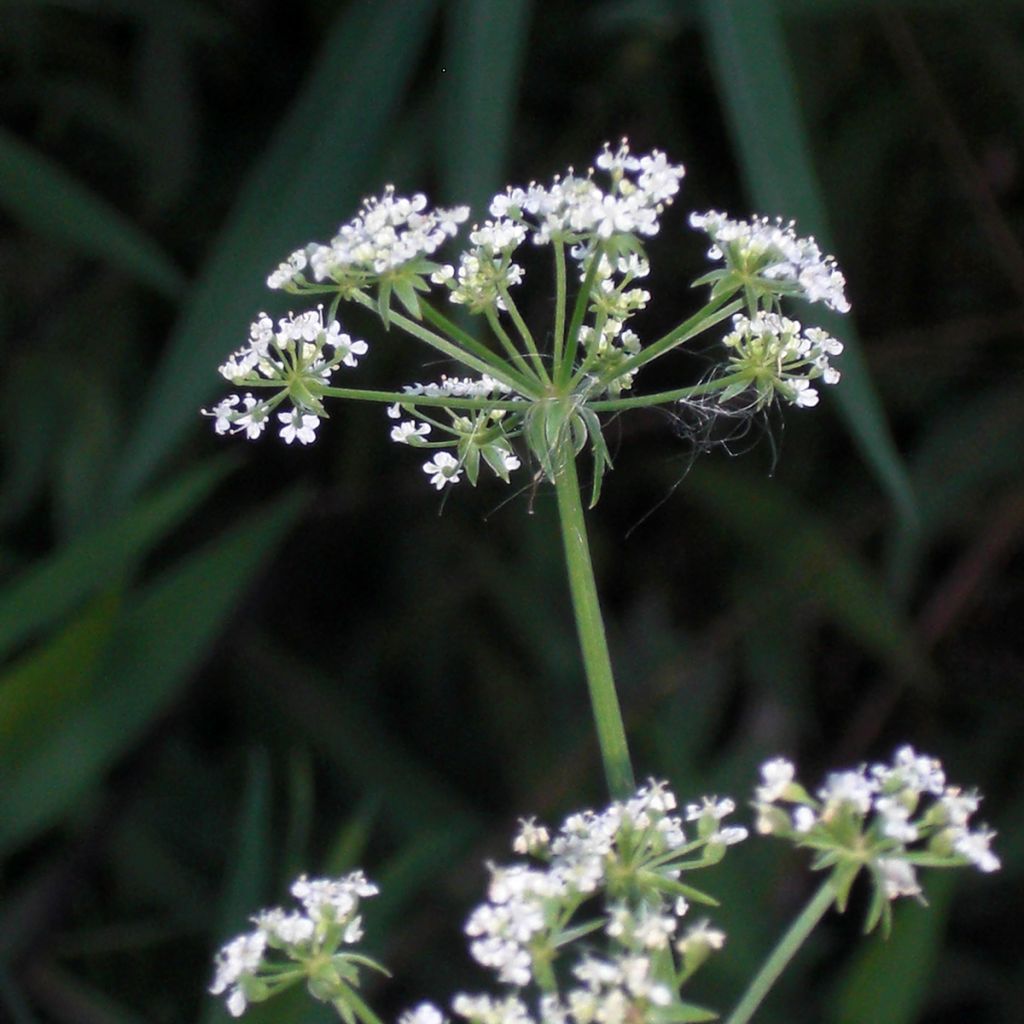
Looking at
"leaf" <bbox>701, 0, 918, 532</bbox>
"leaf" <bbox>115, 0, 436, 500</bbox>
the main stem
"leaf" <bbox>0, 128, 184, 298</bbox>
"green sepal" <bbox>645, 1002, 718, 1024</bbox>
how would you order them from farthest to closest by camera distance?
"leaf" <bbox>0, 128, 184, 298</bbox> → "leaf" <bbox>115, 0, 436, 500</bbox> → "leaf" <bbox>701, 0, 918, 532</bbox> → the main stem → "green sepal" <bbox>645, 1002, 718, 1024</bbox>

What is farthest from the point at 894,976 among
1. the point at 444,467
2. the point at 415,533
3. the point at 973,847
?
the point at 415,533

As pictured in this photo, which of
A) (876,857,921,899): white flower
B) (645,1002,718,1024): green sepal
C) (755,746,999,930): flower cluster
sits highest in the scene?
(755,746,999,930): flower cluster

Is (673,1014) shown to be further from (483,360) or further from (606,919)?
(483,360)

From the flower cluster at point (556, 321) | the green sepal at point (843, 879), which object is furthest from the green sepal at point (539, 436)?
the green sepal at point (843, 879)

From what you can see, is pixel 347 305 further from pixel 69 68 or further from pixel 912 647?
pixel 912 647

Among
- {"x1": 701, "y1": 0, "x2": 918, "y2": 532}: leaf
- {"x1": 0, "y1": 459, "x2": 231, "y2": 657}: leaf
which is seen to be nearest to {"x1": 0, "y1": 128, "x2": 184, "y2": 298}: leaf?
{"x1": 0, "y1": 459, "x2": 231, "y2": 657}: leaf

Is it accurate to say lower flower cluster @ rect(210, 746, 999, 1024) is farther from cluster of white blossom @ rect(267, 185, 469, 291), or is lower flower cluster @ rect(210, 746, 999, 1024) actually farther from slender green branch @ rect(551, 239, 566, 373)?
cluster of white blossom @ rect(267, 185, 469, 291)
